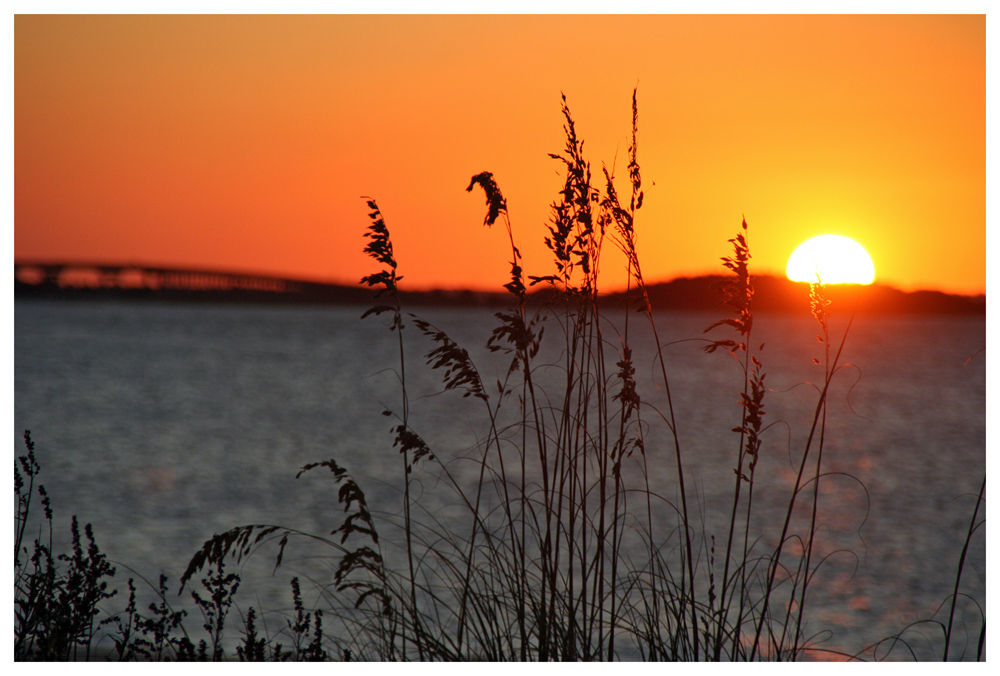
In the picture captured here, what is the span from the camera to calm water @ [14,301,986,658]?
25.8 feet

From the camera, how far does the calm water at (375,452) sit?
7.87 meters

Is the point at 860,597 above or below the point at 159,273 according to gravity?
below

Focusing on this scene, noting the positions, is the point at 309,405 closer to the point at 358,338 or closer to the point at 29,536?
the point at 29,536

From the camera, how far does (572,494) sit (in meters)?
2.22

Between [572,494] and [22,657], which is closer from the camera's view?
[572,494]

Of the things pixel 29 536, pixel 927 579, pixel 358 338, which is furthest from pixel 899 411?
pixel 358 338

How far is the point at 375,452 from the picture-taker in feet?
62.2

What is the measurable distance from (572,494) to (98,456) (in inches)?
713

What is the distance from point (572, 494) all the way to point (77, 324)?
8257 cm

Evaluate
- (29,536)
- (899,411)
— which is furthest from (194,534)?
(899,411)

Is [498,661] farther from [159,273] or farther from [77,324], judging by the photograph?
[77,324]
